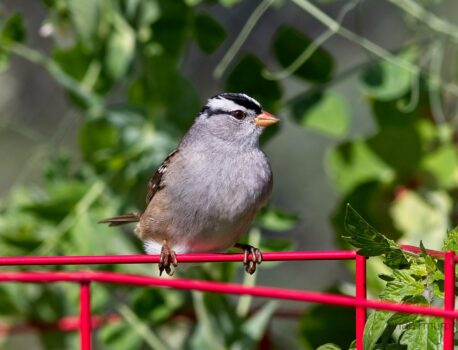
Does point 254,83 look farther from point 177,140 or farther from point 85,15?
point 85,15

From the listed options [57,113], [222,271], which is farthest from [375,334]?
[57,113]

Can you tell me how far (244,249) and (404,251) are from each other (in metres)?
0.61

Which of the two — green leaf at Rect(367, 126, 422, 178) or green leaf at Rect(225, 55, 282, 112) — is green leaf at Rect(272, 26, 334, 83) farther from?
green leaf at Rect(367, 126, 422, 178)

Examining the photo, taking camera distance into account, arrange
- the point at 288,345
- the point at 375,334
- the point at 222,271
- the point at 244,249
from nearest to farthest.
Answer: the point at 375,334 < the point at 244,249 < the point at 222,271 < the point at 288,345

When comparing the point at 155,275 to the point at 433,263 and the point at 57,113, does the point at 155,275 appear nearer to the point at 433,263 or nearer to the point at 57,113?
the point at 433,263

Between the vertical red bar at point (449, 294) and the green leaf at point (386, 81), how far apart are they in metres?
0.97

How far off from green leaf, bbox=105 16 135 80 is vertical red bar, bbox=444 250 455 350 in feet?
3.88

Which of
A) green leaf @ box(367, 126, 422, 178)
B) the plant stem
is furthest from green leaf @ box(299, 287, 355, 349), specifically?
the plant stem

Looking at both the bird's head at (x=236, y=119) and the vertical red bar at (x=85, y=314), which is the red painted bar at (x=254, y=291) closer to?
the vertical red bar at (x=85, y=314)

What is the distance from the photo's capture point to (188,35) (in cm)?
234

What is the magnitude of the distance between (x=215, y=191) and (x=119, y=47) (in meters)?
0.55

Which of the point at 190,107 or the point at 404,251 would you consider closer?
the point at 404,251

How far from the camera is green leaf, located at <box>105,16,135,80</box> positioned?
2348 mm

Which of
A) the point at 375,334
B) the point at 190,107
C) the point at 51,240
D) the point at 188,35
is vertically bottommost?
the point at 375,334
